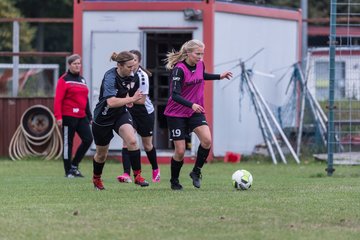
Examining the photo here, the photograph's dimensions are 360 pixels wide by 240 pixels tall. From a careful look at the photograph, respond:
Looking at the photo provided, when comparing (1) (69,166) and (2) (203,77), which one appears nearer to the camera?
(2) (203,77)

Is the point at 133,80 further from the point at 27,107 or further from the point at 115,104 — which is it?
the point at 27,107

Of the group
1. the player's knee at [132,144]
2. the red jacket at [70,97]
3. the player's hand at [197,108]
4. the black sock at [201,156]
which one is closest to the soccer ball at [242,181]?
the black sock at [201,156]

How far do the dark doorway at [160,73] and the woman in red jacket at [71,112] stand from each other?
17.9ft

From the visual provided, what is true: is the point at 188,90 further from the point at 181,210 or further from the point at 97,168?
the point at 181,210

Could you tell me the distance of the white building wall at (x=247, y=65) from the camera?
20844mm

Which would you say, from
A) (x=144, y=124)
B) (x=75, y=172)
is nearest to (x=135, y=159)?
(x=144, y=124)

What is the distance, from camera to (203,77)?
40.9ft

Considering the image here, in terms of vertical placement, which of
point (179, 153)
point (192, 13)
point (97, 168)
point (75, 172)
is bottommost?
point (75, 172)

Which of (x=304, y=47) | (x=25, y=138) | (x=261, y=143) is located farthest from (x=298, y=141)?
(x=25, y=138)

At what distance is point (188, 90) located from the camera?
487 inches

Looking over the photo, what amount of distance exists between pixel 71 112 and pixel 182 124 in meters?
4.18

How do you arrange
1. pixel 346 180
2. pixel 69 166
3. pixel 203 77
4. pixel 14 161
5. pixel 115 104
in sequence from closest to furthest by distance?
1. pixel 115 104
2. pixel 203 77
3. pixel 346 180
4. pixel 69 166
5. pixel 14 161

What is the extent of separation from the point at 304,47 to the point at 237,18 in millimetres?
2346

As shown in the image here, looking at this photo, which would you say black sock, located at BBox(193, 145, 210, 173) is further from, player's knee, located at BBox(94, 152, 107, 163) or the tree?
the tree
